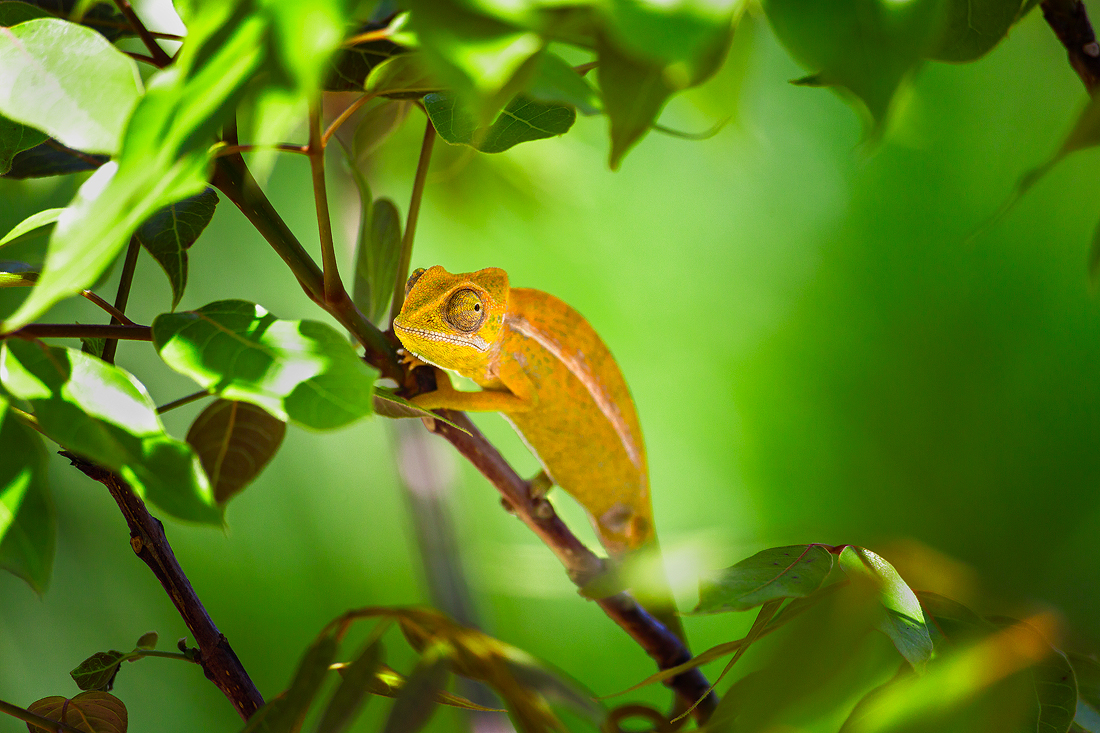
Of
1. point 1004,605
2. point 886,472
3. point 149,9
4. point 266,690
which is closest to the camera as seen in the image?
point 1004,605

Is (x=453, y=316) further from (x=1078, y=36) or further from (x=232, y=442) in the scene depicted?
(x=1078, y=36)

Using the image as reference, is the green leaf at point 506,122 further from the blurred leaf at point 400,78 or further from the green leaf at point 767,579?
the green leaf at point 767,579

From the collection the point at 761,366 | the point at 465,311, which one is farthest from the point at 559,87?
the point at 761,366

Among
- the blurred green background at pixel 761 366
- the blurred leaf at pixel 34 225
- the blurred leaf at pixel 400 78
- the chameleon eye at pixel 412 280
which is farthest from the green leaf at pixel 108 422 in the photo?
the blurred green background at pixel 761 366

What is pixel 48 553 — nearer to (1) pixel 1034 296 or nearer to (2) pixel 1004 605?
(2) pixel 1004 605

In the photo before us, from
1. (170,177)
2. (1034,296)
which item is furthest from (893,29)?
(1034,296)
